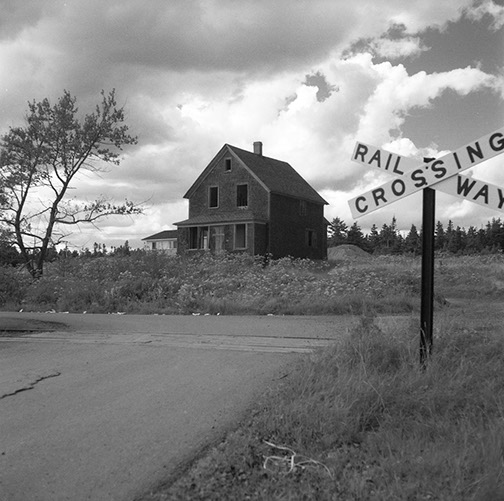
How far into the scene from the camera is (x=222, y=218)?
35.2m

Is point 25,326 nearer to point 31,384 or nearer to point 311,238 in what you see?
point 31,384

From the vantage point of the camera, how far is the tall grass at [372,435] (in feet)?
10.3

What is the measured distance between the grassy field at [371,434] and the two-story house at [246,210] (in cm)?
2872

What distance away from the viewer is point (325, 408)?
13.3 ft

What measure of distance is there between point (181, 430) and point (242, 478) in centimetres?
106

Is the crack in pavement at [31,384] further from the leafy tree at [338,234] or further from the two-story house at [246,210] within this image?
the leafy tree at [338,234]

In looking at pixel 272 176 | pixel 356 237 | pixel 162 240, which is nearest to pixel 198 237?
pixel 272 176

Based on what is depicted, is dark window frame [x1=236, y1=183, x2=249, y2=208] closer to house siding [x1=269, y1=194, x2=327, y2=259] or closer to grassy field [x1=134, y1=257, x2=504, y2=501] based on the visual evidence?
house siding [x1=269, y1=194, x2=327, y2=259]

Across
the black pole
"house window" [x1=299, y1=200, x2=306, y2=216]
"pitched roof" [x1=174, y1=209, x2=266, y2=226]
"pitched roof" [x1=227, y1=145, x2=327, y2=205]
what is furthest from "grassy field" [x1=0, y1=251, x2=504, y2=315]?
"house window" [x1=299, y1=200, x2=306, y2=216]

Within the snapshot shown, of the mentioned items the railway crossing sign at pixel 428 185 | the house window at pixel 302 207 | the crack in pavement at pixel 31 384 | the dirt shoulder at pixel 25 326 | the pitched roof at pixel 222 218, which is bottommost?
the crack in pavement at pixel 31 384

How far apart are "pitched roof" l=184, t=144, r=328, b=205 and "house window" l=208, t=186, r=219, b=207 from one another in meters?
1.01

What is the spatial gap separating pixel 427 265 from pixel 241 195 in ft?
103

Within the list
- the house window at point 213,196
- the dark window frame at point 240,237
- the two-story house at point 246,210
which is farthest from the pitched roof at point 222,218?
the house window at point 213,196

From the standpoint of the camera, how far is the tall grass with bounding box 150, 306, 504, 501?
3131 mm
